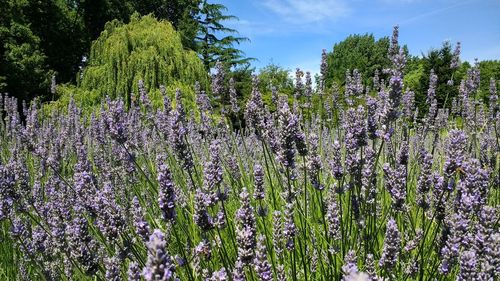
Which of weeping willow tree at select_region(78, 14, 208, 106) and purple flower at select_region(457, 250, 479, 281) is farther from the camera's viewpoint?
weeping willow tree at select_region(78, 14, 208, 106)

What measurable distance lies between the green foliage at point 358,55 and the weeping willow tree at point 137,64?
29.1 m

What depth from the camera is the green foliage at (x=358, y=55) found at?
4303 cm

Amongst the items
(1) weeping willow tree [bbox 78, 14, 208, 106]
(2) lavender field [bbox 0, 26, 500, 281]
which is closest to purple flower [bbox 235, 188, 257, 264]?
(2) lavender field [bbox 0, 26, 500, 281]

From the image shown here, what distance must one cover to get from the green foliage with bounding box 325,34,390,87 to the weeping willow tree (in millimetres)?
29084

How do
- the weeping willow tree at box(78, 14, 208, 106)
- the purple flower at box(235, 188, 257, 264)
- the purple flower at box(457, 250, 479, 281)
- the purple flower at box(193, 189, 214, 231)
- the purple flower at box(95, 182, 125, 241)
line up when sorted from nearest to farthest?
1. the purple flower at box(457, 250, 479, 281)
2. the purple flower at box(235, 188, 257, 264)
3. the purple flower at box(193, 189, 214, 231)
4. the purple flower at box(95, 182, 125, 241)
5. the weeping willow tree at box(78, 14, 208, 106)

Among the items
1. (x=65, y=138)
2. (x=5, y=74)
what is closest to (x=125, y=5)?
(x=5, y=74)

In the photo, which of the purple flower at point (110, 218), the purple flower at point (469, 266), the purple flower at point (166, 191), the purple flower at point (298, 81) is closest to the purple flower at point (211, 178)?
the purple flower at point (166, 191)

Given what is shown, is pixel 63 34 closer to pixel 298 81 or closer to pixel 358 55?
pixel 298 81

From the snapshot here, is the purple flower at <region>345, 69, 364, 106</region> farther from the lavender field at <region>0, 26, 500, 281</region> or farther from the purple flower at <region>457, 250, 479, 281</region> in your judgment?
the purple flower at <region>457, 250, 479, 281</region>

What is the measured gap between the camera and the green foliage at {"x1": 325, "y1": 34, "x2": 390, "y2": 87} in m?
43.0

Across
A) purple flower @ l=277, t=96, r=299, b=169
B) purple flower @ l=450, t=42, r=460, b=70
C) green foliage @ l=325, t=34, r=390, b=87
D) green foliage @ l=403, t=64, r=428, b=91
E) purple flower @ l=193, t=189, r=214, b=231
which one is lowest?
purple flower @ l=193, t=189, r=214, b=231

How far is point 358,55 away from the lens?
44781mm

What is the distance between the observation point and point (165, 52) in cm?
1359

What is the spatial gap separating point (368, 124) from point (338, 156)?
1.27 ft
